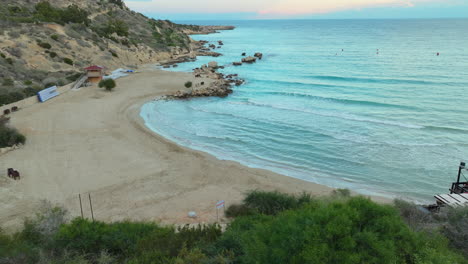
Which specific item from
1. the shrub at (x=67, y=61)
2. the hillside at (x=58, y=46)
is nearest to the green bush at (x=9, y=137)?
the hillside at (x=58, y=46)

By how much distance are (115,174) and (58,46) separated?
3579 centimetres

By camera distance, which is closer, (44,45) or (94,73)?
(94,73)

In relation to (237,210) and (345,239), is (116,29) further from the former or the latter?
(345,239)

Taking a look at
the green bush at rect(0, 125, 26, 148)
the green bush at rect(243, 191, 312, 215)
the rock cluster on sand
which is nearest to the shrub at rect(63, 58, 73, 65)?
the rock cluster on sand

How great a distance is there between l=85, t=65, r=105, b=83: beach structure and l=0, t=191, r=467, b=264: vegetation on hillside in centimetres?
3018

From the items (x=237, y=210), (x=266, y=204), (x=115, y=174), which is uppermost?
(x=266, y=204)

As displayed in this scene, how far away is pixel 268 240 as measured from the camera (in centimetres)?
620

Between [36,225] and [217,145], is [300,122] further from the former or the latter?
[36,225]

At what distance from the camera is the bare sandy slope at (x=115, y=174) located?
543 inches

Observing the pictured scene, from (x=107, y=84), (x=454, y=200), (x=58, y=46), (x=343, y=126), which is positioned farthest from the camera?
(x=58, y=46)

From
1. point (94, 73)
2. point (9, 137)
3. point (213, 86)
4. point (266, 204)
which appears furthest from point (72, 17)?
point (266, 204)

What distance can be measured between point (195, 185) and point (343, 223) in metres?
11.2

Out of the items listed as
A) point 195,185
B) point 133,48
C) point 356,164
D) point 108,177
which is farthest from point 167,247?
point 133,48

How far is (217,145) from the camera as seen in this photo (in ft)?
73.9
